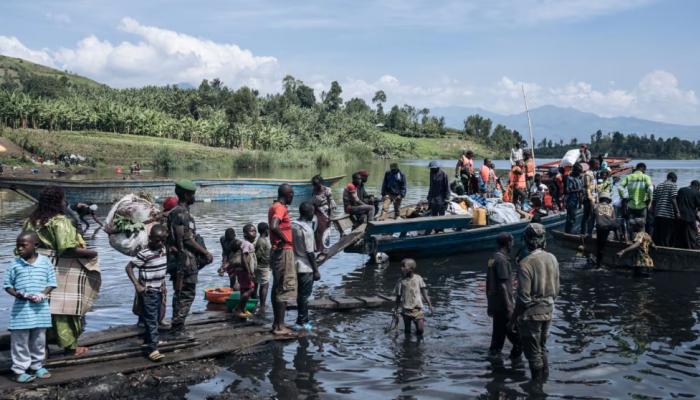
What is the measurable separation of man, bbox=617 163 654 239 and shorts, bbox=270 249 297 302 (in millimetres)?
9462

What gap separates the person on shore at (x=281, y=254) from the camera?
8.39 meters

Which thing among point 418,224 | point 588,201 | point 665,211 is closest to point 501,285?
point 418,224

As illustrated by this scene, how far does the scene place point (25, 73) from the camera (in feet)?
430

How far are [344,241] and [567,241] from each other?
5.99 meters

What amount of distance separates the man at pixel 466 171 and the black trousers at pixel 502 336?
427 inches

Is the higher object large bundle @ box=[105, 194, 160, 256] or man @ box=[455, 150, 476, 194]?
man @ box=[455, 150, 476, 194]

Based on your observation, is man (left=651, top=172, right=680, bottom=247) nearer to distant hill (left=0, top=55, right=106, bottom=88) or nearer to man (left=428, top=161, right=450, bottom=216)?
man (left=428, top=161, right=450, bottom=216)

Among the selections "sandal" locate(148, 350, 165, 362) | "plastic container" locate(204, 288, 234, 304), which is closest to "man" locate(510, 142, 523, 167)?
"plastic container" locate(204, 288, 234, 304)

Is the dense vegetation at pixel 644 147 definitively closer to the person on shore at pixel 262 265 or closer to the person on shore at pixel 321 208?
the person on shore at pixel 321 208

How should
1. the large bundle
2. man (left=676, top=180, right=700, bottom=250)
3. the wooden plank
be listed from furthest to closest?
the wooden plank < man (left=676, top=180, right=700, bottom=250) < the large bundle

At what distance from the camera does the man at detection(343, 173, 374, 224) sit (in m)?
14.6

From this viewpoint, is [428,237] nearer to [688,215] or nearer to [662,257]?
[662,257]

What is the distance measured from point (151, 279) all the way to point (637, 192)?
38.0 ft

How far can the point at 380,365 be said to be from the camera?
26.5 feet
